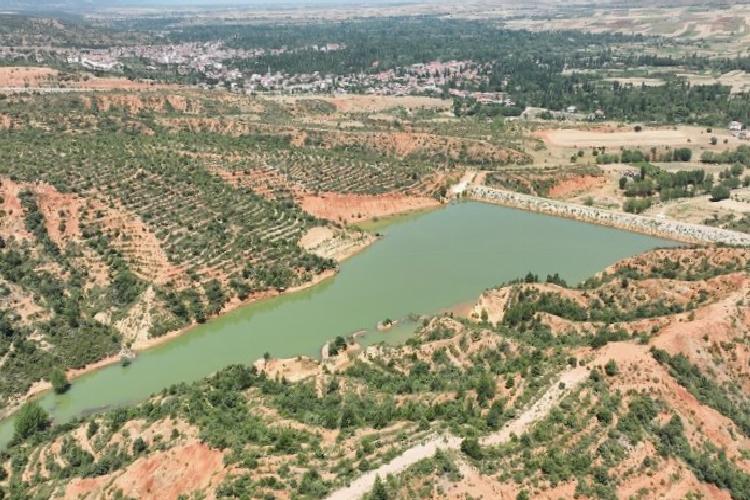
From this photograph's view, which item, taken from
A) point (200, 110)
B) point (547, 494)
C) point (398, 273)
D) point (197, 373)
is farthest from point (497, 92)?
point (547, 494)

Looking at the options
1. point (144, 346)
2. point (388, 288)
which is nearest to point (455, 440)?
point (144, 346)

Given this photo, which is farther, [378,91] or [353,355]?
[378,91]

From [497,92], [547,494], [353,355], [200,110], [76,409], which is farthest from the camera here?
[497,92]

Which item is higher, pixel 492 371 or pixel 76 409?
pixel 492 371

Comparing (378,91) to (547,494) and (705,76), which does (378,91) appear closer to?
(705,76)

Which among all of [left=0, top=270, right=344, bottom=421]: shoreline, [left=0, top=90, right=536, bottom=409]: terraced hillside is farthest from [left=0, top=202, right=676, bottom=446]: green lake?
[left=0, top=90, right=536, bottom=409]: terraced hillside

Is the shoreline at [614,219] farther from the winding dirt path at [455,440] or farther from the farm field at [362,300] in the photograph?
the winding dirt path at [455,440]

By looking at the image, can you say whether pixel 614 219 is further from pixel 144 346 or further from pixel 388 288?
pixel 144 346
